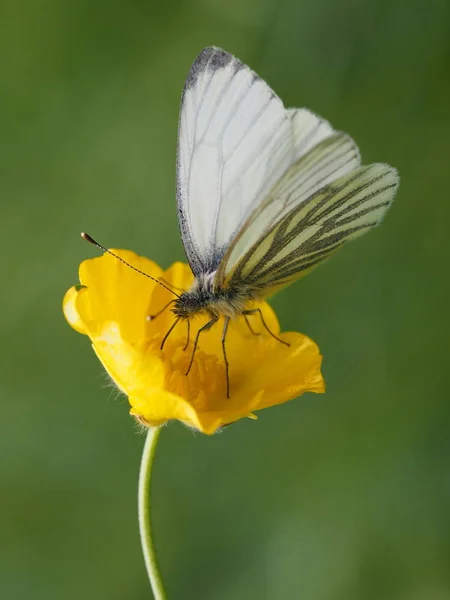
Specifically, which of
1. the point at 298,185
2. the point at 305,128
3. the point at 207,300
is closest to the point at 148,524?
the point at 207,300

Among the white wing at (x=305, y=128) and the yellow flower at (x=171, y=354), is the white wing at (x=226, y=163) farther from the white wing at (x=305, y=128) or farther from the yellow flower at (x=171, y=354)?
the yellow flower at (x=171, y=354)

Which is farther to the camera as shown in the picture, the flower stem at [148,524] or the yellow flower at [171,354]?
the yellow flower at [171,354]

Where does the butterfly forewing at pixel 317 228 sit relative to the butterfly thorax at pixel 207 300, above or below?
above

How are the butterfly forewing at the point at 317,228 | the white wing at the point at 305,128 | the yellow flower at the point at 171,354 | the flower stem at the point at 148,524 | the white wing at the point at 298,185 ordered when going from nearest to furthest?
the flower stem at the point at 148,524
the yellow flower at the point at 171,354
the white wing at the point at 298,185
the butterfly forewing at the point at 317,228
the white wing at the point at 305,128

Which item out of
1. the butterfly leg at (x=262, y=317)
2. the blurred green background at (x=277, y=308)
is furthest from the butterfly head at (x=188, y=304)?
the blurred green background at (x=277, y=308)

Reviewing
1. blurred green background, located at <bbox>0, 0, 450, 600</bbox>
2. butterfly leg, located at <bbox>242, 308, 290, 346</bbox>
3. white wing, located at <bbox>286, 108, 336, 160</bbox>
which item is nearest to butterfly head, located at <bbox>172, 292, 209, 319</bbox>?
butterfly leg, located at <bbox>242, 308, 290, 346</bbox>

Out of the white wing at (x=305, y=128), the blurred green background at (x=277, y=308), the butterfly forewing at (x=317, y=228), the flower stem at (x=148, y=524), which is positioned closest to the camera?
the flower stem at (x=148, y=524)

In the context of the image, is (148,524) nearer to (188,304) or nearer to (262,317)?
(188,304)
